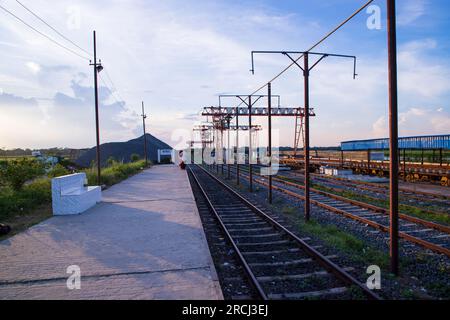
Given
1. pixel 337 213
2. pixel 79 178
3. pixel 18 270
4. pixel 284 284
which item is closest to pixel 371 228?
pixel 337 213

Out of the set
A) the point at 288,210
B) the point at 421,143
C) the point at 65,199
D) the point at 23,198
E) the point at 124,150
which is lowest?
the point at 288,210

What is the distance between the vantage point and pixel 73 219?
11438 millimetres

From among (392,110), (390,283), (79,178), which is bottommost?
(390,283)

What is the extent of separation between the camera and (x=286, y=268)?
6.71m

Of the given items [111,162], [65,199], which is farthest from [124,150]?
[65,199]

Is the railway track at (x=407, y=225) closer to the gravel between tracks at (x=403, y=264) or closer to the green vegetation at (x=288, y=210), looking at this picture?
the gravel between tracks at (x=403, y=264)

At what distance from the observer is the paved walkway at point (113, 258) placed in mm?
5430

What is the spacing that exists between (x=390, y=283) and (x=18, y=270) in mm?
6606

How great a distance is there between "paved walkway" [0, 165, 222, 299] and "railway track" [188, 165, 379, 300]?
88 cm

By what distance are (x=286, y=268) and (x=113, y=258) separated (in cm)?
342

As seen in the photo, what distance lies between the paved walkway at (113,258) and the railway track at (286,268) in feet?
2.90

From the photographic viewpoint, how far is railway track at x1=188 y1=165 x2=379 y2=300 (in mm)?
5441

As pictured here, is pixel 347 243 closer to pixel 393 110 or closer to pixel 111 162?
pixel 393 110
